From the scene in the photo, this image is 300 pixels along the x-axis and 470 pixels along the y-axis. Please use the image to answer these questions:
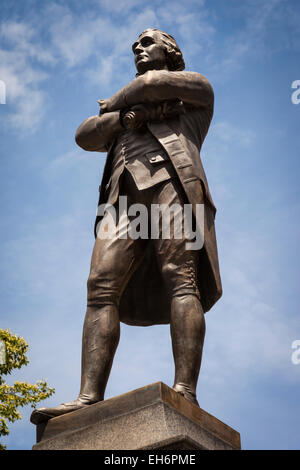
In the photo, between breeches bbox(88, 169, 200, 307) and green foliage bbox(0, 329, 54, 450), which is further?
green foliage bbox(0, 329, 54, 450)

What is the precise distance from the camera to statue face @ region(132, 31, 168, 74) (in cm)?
888

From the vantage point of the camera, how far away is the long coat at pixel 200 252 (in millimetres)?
7852

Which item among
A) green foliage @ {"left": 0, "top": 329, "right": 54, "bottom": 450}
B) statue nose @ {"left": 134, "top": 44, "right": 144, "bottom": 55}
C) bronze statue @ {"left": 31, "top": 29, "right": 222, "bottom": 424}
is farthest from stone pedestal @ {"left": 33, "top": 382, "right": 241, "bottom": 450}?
green foliage @ {"left": 0, "top": 329, "right": 54, "bottom": 450}

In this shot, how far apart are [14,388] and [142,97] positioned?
11395 mm

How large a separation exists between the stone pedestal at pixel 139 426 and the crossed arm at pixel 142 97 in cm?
322

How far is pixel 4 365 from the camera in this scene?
18031 mm

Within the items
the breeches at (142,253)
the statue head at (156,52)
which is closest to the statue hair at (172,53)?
the statue head at (156,52)

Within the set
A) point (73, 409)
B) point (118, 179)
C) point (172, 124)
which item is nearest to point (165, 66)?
point (172, 124)

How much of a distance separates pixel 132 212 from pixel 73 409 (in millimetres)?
2211

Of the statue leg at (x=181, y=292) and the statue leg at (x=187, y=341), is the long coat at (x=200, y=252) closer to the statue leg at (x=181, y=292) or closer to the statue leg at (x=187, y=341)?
the statue leg at (x=181, y=292)

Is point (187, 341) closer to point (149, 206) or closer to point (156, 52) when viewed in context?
point (149, 206)

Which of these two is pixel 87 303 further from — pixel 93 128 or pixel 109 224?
pixel 93 128

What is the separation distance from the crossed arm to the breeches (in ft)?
2.37

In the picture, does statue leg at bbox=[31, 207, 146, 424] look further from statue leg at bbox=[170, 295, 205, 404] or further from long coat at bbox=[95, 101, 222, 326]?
statue leg at bbox=[170, 295, 205, 404]
